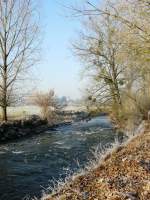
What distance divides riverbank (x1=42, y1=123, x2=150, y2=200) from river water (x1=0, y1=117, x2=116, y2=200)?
2.80m

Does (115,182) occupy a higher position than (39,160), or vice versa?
(115,182)

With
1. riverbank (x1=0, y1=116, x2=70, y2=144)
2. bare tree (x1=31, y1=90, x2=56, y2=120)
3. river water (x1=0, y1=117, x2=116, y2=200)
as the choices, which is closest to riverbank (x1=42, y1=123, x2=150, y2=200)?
river water (x1=0, y1=117, x2=116, y2=200)

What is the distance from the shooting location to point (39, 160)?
1641cm

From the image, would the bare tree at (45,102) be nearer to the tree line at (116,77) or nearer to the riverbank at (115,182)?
the tree line at (116,77)

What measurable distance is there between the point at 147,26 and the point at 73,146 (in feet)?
31.6

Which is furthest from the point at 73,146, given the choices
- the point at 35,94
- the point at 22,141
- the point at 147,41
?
the point at 35,94

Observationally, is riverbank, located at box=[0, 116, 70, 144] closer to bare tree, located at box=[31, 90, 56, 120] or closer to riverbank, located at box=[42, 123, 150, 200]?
bare tree, located at box=[31, 90, 56, 120]

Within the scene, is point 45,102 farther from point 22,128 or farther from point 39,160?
point 39,160

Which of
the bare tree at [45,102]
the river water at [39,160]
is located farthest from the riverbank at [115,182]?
the bare tree at [45,102]

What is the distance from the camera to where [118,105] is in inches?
1035

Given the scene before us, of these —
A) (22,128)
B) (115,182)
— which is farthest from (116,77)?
(115,182)

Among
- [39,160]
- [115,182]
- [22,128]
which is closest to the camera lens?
[115,182]

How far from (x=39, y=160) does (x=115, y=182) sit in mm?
9374

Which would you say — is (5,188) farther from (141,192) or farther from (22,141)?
(22,141)
